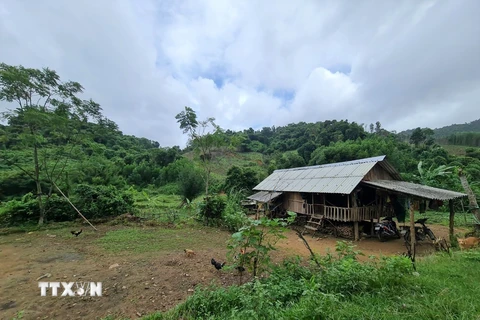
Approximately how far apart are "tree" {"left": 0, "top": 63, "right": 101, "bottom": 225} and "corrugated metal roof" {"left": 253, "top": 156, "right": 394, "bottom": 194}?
12.1 m

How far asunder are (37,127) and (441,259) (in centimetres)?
1777

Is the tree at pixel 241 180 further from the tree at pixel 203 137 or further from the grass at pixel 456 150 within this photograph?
the grass at pixel 456 150

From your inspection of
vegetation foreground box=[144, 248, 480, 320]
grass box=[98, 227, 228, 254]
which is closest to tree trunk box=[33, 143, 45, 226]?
grass box=[98, 227, 228, 254]

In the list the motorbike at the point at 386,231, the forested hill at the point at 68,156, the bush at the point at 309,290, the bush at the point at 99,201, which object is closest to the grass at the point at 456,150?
the forested hill at the point at 68,156

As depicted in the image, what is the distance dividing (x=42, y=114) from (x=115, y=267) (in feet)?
30.2

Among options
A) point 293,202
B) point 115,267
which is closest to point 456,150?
point 293,202

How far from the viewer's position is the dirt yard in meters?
4.35

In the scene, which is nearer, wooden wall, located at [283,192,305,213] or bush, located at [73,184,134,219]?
bush, located at [73,184,134,219]

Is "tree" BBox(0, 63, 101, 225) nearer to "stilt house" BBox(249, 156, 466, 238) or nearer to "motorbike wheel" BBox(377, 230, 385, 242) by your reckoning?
"stilt house" BBox(249, 156, 466, 238)

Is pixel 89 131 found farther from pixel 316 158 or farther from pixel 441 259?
pixel 316 158

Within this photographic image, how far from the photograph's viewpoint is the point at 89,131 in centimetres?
1323

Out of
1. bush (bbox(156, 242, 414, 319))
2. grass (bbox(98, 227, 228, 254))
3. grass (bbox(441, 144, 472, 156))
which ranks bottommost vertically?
grass (bbox(98, 227, 228, 254))

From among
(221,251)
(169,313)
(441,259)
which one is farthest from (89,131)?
(441,259)

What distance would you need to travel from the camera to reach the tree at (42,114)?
403 inches
